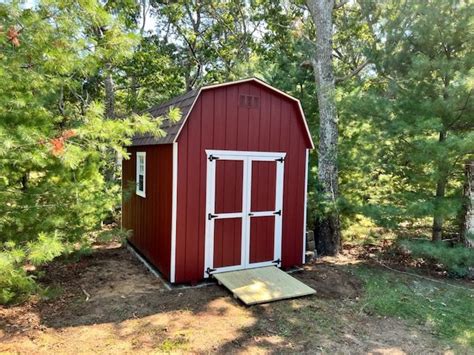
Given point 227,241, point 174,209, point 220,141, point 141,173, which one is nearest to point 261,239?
point 227,241

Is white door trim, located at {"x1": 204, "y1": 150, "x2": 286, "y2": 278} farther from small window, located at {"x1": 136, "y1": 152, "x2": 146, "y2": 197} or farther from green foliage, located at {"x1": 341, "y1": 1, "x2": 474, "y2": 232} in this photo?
green foliage, located at {"x1": 341, "y1": 1, "x2": 474, "y2": 232}

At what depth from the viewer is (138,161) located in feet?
Result: 22.4

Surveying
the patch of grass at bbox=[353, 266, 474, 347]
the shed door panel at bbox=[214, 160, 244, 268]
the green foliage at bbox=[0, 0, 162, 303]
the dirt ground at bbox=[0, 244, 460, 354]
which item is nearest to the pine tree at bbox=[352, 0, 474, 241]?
the patch of grass at bbox=[353, 266, 474, 347]

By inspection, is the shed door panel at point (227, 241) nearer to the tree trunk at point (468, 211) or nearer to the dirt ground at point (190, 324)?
the dirt ground at point (190, 324)

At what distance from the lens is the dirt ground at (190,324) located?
11.8ft

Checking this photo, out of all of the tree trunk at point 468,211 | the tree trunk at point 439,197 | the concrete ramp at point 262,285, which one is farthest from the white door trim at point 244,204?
the tree trunk at point 468,211

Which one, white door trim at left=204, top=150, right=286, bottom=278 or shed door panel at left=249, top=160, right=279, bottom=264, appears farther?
shed door panel at left=249, top=160, right=279, bottom=264

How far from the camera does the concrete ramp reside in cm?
472

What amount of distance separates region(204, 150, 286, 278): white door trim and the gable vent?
0.75m

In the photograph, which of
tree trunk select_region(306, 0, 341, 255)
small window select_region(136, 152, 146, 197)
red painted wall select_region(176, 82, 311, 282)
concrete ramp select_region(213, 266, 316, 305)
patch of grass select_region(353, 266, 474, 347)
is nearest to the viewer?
patch of grass select_region(353, 266, 474, 347)

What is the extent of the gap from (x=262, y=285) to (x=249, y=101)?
2.82 metres

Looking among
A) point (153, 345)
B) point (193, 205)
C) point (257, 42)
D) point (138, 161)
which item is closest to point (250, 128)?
point (193, 205)

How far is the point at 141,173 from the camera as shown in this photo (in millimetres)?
6730

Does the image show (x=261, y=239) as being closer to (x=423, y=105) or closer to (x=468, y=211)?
(x=423, y=105)
